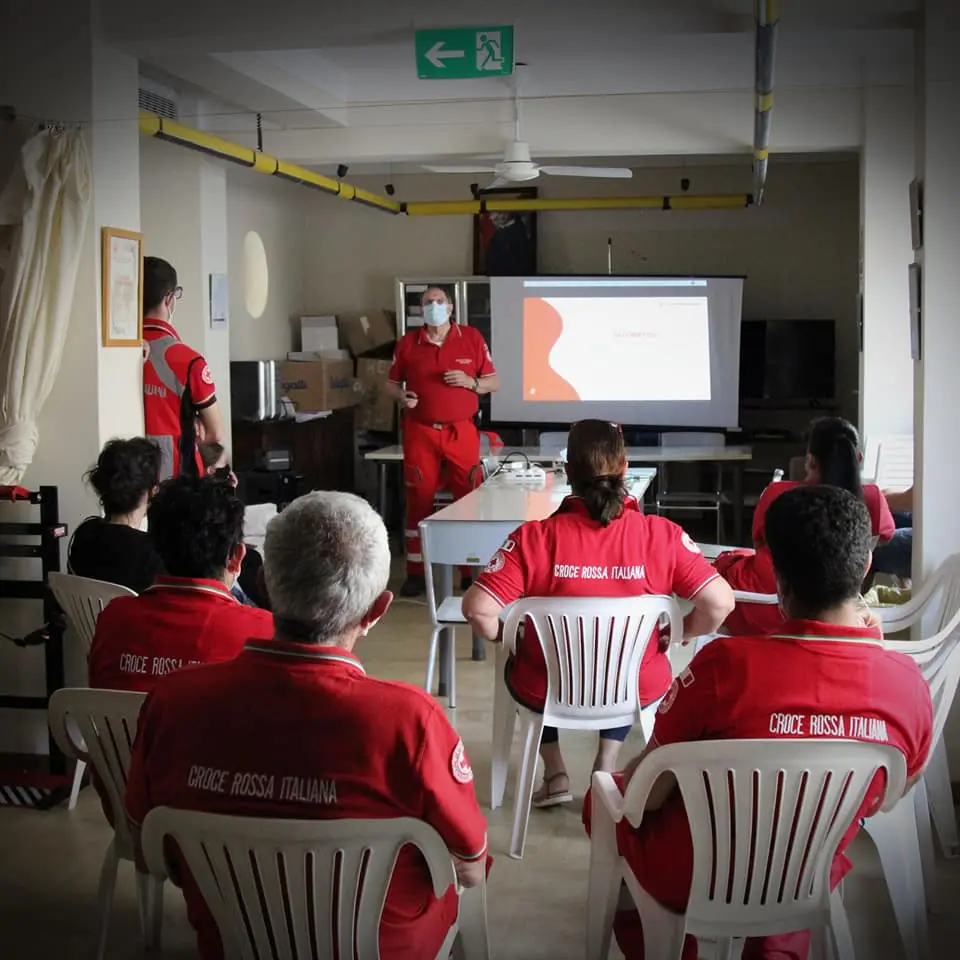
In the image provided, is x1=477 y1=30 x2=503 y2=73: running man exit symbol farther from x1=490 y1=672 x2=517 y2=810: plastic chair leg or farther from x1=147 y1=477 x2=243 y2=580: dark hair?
x1=147 y1=477 x2=243 y2=580: dark hair

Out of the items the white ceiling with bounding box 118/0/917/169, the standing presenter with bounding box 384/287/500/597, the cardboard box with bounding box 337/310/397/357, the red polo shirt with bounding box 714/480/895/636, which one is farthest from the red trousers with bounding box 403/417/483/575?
the cardboard box with bounding box 337/310/397/357

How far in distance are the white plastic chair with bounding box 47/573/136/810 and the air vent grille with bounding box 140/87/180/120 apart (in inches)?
150

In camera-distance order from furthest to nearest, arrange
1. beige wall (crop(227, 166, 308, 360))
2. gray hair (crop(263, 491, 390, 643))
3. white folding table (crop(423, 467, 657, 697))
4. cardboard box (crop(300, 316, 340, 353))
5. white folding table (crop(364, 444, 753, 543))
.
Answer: cardboard box (crop(300, 316, 340, 353))
beige wall (crop(227, 166, 308, 360))
white folding table (crop(364, 444, 753, 543))
white folding table (crop(423, 467, 657, 697))
gray hair (crop(263, 491, 390, 643))

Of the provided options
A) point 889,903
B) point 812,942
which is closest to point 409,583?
point 889,903

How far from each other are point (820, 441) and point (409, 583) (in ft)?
11.4

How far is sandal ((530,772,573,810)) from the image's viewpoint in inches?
148

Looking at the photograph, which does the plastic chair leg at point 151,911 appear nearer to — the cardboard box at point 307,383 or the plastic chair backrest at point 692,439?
the cardboard box at point 307,383

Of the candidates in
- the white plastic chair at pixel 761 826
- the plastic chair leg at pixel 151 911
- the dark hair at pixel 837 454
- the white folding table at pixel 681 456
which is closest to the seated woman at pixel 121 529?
the plastic chair leg at pixel 151 911

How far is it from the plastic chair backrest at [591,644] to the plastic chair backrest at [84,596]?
1.10m

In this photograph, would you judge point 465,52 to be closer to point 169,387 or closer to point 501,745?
point 169,387

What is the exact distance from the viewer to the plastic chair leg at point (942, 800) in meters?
3.38

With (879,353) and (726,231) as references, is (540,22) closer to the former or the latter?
(879,353)

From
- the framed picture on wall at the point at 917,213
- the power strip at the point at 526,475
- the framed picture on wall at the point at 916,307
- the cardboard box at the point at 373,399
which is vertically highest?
the framed picture on wall at the point at 917,213

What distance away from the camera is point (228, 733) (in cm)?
180
